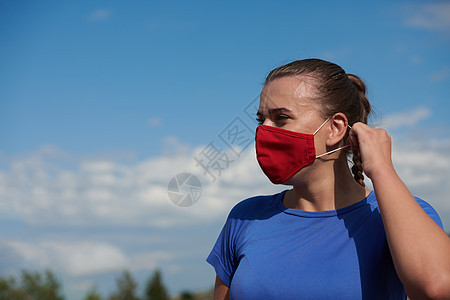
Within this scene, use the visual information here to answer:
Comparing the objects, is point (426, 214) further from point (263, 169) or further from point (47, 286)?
point (47, 286)

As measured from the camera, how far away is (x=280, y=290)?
2.82m

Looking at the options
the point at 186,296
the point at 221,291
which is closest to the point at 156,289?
the point at 186,296

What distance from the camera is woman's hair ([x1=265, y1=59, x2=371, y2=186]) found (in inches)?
126

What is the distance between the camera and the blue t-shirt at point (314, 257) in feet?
9.04

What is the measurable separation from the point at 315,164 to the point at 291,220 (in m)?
0.40

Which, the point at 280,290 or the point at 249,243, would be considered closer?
the point at 280,290

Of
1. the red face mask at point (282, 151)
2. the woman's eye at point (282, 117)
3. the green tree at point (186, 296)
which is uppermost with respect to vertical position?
the green tree at point (186, 296)

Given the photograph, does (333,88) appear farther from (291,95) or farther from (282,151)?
(282,151)

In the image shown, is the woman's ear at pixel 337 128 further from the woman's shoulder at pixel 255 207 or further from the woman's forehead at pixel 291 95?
the woman's shoulder at pixel 255 207

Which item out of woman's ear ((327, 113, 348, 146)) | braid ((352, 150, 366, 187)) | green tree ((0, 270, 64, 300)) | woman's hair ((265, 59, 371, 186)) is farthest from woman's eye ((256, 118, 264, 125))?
green tree ((0, 270, 64, 300))

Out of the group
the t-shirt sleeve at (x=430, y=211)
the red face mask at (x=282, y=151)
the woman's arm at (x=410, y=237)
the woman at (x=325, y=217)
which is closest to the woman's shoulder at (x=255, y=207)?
the woman at (x=325, y=217)

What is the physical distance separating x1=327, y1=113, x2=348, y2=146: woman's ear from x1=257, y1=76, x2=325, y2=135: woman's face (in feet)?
0.29

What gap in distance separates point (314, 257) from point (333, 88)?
1.14m

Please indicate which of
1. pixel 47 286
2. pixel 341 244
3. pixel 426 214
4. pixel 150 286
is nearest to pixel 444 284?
pixel 426 214
